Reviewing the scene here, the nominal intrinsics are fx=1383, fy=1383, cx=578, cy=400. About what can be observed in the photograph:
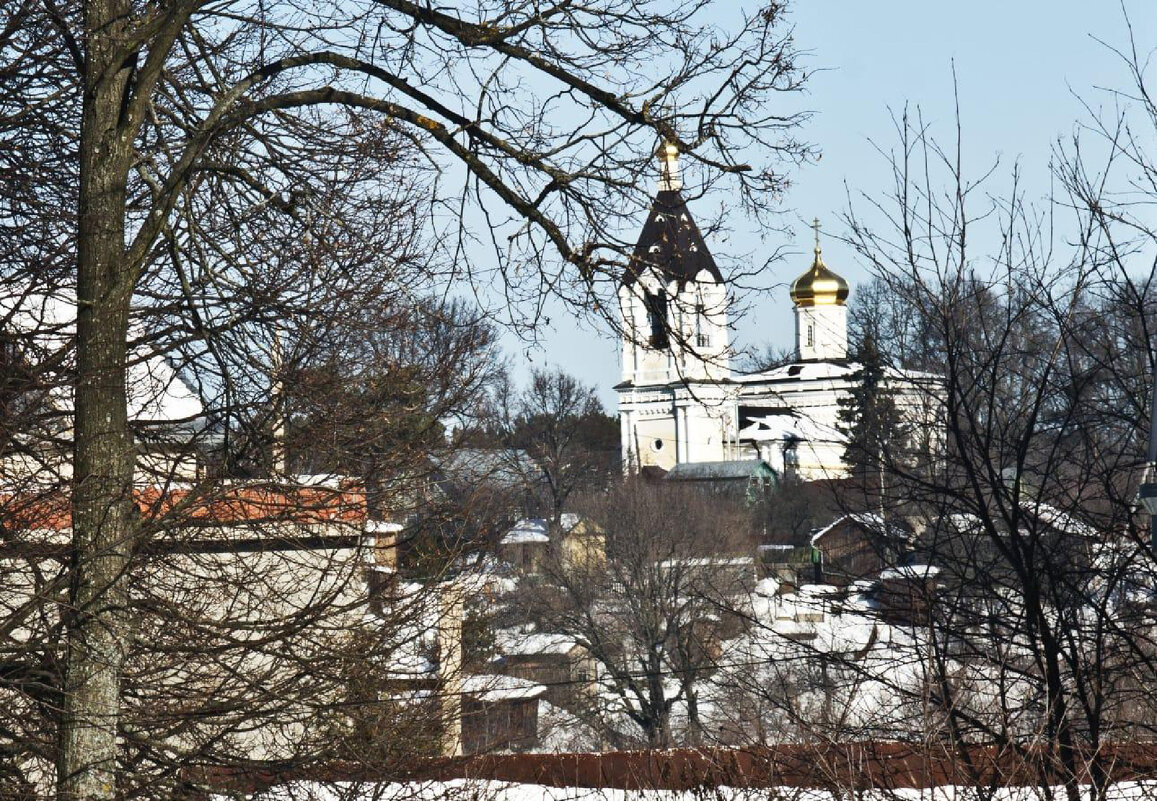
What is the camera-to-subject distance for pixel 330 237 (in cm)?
754

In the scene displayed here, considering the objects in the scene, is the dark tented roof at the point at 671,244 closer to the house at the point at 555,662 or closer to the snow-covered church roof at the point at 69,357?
the snow-covered church roof at the point at 69,357

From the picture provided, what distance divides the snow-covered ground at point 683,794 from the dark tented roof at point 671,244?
2346 millimetres

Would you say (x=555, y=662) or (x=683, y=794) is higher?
(x=683, y=794)

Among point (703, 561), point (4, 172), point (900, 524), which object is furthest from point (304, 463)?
point (703, 561)

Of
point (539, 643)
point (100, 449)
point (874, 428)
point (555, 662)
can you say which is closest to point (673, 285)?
point (874, 428)

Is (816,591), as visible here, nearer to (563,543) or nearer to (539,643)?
(539,643)

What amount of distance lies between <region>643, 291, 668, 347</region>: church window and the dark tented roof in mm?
122

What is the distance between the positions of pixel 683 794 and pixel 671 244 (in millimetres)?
2762

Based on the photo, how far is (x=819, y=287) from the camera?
76.4 m

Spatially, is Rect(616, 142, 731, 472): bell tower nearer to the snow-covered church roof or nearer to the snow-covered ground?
the snow-covered ground

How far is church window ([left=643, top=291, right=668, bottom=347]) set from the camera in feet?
21.3

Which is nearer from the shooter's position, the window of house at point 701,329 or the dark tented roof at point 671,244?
the dark tented roof at point 671,244

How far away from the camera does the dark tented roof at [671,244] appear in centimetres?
636

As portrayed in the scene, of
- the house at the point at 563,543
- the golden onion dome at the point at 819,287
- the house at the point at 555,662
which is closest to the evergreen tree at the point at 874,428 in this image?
the house at the point at 555,662
